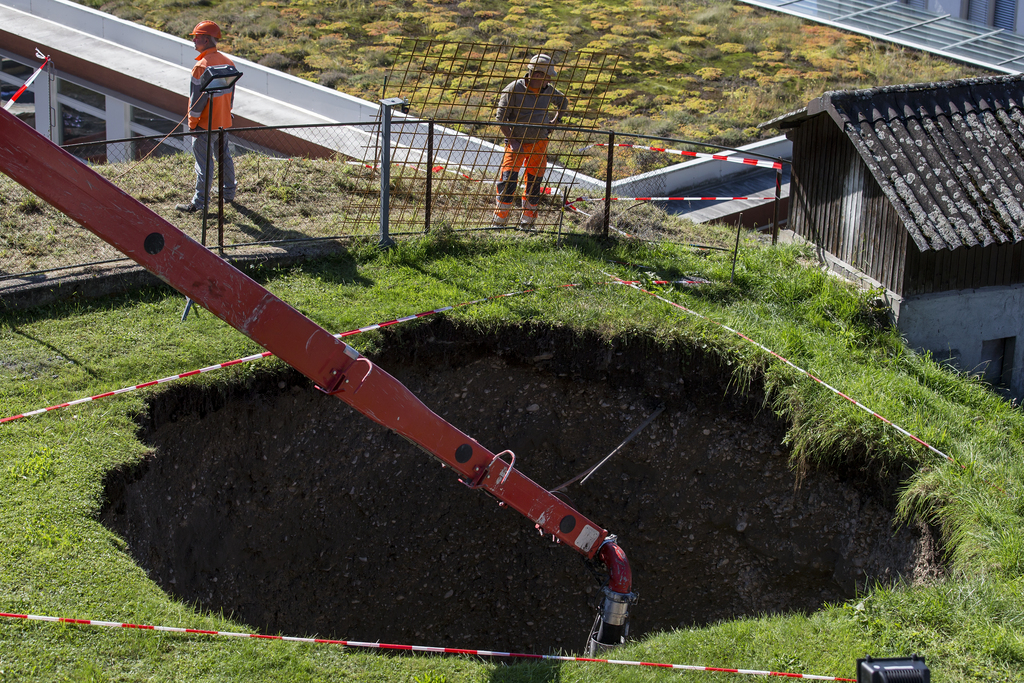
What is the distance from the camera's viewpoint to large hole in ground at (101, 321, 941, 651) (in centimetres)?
755

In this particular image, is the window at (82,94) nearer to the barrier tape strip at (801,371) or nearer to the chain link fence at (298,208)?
the chain link fence at (298,208)

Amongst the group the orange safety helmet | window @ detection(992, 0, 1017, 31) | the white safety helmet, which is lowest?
the white safety helmet

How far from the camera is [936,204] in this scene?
29.7 ft

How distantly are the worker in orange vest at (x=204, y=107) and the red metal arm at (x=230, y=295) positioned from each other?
5042 mm

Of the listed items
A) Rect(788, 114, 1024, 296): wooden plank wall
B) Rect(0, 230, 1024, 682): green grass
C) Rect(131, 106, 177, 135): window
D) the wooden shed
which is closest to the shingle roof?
the wooden shed

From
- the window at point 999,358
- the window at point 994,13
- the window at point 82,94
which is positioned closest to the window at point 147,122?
the window at point 82,94

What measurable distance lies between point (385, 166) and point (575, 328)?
9.19 ft

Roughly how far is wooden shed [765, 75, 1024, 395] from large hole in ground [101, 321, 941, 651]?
8.66ft

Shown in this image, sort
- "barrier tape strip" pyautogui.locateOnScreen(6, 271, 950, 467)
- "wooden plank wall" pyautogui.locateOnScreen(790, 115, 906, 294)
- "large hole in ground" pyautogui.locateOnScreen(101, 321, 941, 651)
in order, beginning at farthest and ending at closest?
"wooden plank wall" pyautogui.locateOnScreen(790, 115, 906, 294), "large hole in ground" pyautogui.locateOnScreen(101, 321, 941, 651), "barrier tape strip" pyautogui.locateOnScreen(6, 271, 950, 467)

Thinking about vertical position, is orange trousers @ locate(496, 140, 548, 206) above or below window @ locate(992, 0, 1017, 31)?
below

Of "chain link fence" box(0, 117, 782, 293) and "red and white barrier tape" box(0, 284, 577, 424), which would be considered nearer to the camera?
"red and white barrier tape" box(0, 284, 577, 424)

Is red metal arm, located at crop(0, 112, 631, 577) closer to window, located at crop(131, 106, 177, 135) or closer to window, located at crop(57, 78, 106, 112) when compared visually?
window, located at crop(131, 106, 177, 135)

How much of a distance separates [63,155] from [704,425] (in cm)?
605

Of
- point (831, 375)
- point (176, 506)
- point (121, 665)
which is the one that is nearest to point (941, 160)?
point (831, 375)
